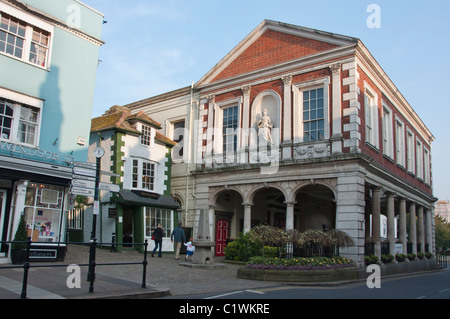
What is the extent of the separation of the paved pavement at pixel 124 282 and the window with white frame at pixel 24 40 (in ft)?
24.6

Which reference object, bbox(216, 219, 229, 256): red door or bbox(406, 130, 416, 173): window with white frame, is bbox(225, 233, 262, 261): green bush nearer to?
bbox(216, 219, 229, 256): red door

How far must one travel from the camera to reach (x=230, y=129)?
2341 centimetres

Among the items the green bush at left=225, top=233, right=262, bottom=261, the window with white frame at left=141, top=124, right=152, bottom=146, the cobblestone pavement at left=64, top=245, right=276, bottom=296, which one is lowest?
the cobblestone pavement at left=64, top=245, right=276, bottom=296

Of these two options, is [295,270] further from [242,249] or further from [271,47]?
[271,47]

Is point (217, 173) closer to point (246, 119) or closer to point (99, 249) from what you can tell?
point (246, 119)

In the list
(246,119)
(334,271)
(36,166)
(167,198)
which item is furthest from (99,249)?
(334,271)

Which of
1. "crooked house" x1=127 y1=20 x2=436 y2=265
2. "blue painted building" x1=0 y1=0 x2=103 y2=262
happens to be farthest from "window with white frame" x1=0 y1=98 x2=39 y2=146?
"crooked house" x1=127 y1=20 x2=436 y2=265

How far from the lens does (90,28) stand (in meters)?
17.2

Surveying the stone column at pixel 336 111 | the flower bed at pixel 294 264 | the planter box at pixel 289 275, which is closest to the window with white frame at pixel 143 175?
the flower bed at pixel 294 264

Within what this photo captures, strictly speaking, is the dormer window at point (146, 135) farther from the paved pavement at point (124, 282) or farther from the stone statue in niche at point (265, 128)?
the paved pavement at point (124, 282)

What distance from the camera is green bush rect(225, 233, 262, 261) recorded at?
18969mm

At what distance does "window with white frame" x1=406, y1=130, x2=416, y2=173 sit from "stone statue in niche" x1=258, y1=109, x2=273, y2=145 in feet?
37.0

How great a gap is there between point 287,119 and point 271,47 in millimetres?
4414

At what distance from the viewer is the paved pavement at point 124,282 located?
29.2ft
